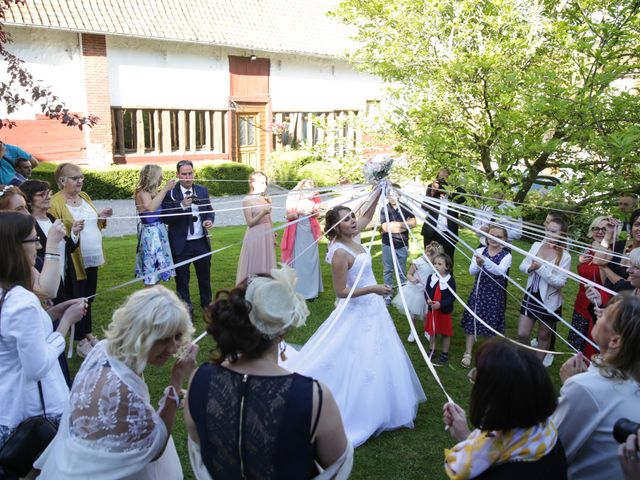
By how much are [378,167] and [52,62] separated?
14.9 meters

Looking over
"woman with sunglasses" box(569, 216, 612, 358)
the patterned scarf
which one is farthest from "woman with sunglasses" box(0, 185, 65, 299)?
"woman with sunglasses" box(569, 216, 612, 358)

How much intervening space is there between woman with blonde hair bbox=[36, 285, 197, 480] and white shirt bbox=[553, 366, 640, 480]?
1707 millimetres

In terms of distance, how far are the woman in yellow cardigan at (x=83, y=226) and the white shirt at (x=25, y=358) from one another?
103 inches

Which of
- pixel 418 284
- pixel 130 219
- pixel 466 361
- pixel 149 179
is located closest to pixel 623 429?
pixel 466 361

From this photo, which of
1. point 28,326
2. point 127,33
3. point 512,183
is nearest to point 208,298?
point 512,183

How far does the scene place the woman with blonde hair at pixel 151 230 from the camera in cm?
644

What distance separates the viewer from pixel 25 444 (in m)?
2.69

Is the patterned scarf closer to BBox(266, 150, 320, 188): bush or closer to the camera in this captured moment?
the camera

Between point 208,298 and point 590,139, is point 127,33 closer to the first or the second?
point 208,298

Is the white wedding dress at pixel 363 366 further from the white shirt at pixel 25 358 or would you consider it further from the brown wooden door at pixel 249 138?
the brown wooden door at pixel 249 138

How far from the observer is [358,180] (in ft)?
23.6

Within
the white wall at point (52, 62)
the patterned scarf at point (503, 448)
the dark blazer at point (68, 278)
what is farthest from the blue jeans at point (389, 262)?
the white wall at point (52, 62)

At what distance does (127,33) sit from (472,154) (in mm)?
14689

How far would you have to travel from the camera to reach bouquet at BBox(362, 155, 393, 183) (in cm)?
464
